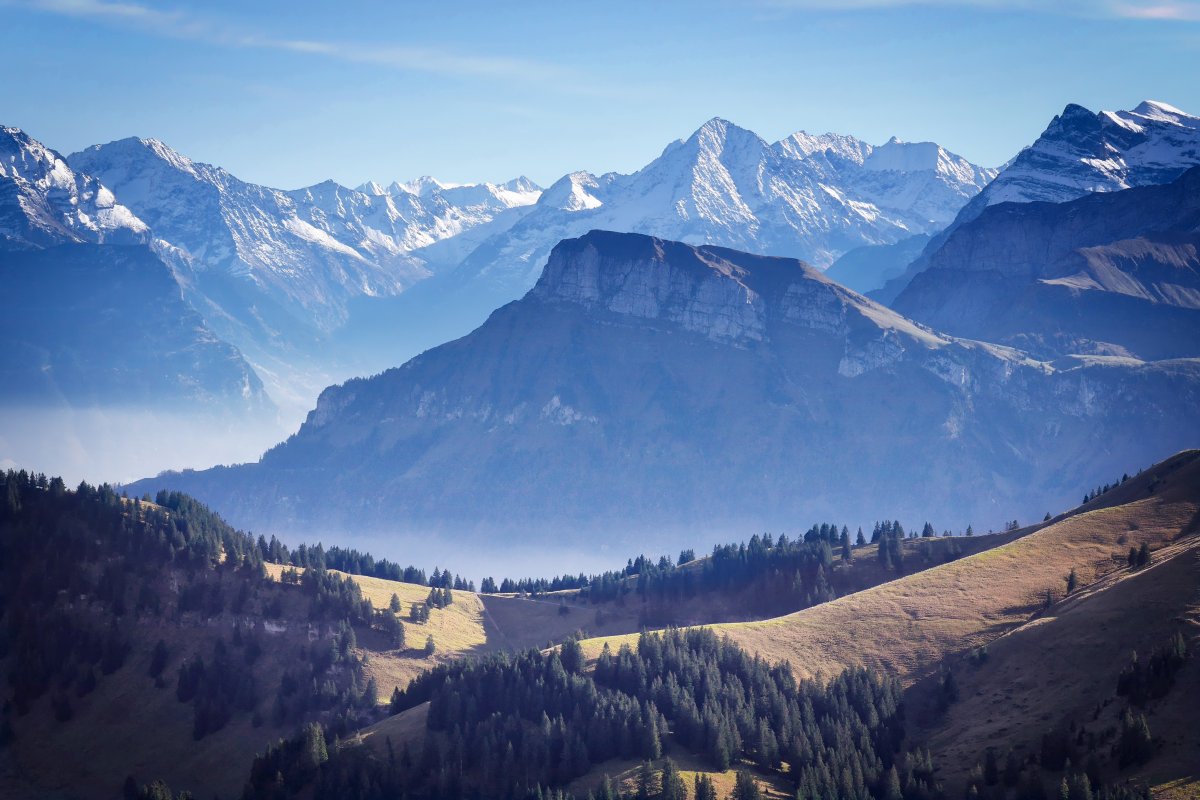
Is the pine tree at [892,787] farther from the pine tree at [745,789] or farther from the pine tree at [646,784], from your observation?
the pine tree at [646,784]

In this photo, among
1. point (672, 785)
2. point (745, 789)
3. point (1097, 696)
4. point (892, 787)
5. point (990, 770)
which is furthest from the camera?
point (745, 789)

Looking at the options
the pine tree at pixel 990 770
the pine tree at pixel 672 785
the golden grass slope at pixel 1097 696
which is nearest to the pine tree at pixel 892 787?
the golden grass slope at pixel 1097 696

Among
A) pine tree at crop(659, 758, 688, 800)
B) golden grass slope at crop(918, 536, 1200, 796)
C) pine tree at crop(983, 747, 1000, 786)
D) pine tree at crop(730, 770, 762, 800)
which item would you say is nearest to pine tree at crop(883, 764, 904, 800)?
golden grass slope at crop(918, 536, 1200, 796)

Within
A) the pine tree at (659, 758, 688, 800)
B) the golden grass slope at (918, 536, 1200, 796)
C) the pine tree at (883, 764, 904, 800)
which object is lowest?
the pine tree at (883, 764, 904, 800)

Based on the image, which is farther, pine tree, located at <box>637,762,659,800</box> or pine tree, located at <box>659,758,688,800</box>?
pine tree, located at <box>637,762,659,800</box>

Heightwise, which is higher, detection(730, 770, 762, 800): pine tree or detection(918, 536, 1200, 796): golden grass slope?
detection(918, 536, 1200, 796): golden grass slope

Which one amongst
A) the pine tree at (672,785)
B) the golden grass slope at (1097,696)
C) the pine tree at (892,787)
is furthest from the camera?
the pine tree at (672,785)

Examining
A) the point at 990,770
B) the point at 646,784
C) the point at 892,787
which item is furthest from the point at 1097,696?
the point at 646,784

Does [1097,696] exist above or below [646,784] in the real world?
above

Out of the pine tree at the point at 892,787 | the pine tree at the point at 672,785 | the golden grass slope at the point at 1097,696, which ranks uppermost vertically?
the golden grass slope at the point at 1097,696

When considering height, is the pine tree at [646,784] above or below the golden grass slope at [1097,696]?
below

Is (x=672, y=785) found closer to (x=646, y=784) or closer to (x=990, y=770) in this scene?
(x=646, y=784)

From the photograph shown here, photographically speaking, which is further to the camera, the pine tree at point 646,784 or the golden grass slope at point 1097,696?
the pine tree at point 646,784

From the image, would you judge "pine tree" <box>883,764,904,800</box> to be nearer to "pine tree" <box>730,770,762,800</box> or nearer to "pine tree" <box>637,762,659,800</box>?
"pine tree" <box>730,770,762,800</box>
